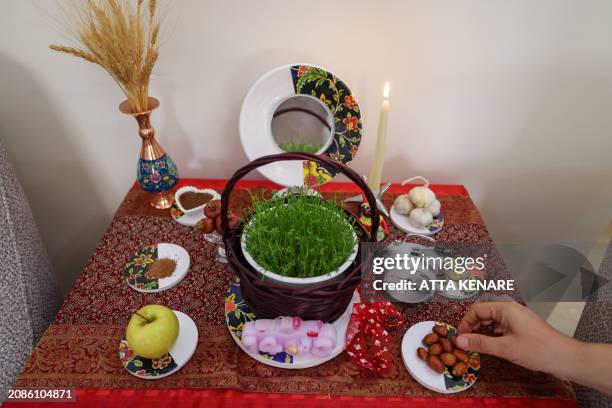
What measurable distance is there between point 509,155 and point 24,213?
4.29ft

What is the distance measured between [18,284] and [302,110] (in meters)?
0.74

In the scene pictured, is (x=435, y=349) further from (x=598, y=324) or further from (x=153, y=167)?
(x=153, y=167)

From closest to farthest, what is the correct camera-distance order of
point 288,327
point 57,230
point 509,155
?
point 288,327 → point 509,155 → point 57,230

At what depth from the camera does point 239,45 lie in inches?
37.8

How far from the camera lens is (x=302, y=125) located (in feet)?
3.31

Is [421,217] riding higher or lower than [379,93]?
lower

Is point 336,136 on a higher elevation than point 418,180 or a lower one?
higher

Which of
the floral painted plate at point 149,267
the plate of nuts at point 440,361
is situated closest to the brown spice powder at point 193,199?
the floral painted plate at point 149,267

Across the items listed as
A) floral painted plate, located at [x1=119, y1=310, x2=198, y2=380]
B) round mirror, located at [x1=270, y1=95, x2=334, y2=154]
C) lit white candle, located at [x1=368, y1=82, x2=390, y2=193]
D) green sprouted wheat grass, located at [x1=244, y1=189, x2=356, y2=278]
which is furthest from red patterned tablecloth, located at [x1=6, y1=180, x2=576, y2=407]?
round mirror, located at [x1=270, y1=95, x2=334, y2=154]

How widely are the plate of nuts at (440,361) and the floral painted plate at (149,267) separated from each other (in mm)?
496

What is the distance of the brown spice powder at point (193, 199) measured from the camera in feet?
3.26

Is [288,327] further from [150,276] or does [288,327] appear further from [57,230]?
[57,230]

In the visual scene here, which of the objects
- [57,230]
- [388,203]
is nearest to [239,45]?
[388,203]

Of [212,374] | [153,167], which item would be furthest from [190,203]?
[212,374]
